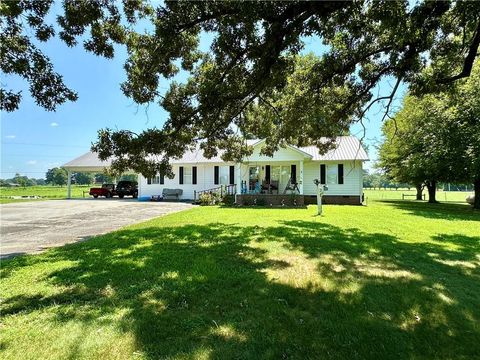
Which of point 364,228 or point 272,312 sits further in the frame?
point 364,228

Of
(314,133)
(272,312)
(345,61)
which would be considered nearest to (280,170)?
(314,133)

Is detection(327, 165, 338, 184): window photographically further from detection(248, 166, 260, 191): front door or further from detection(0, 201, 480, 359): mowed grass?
detection(0, 201, 480, 359): mowed grass

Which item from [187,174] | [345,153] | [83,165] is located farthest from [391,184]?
[83,165]

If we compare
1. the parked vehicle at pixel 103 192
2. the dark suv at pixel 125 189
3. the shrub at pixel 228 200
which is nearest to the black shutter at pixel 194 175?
the shrub at pixel 228 200

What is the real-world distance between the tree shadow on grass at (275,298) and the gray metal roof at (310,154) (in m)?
11.8

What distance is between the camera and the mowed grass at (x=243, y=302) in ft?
9.86

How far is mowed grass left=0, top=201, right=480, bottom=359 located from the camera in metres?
3.01

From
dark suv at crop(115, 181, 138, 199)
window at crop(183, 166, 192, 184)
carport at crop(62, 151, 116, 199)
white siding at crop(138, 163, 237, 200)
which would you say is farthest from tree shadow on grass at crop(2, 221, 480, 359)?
dark suv at crop(115, 181, 138, 199)

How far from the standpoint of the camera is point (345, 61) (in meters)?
8.66

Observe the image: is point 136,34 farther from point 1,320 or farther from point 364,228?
point 364,228

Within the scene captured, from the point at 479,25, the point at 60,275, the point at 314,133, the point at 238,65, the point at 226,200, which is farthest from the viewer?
the point at 226,200

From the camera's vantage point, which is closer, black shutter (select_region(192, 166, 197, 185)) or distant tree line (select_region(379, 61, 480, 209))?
distant tree line (select_region(379, 61, 480, 209))

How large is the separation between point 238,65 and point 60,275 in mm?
5779

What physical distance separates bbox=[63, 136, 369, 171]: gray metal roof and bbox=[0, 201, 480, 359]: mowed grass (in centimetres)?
1212
